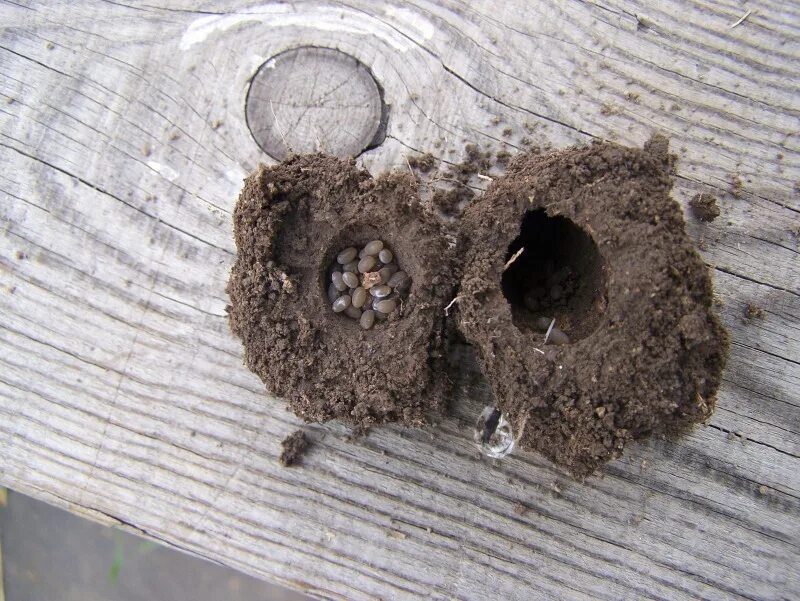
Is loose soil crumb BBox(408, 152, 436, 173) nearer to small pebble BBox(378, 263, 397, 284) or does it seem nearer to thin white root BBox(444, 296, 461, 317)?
small pebble BBox(378, 263, 397, 284)

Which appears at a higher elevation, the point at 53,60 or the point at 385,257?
the point at 53,60

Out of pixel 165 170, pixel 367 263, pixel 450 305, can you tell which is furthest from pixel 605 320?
pixel 165 170

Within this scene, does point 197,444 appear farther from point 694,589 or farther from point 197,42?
point 694,589

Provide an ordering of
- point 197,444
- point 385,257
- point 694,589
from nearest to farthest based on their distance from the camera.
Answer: point 385,257 < point 694,589 < point 197,444

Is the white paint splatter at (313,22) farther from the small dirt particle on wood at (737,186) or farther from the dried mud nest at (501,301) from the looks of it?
the small dirt particle on wood at (737,186)

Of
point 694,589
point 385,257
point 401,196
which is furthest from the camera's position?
point 694,589

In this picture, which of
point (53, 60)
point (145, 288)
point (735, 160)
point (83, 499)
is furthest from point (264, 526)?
point (735, 160)

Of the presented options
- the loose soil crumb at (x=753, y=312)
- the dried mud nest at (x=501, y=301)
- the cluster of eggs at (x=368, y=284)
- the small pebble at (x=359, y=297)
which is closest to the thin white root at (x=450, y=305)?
the dried mud nest at (x=501, y=301)

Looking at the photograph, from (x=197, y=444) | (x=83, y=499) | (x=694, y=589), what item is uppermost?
(x=694, y=589)
